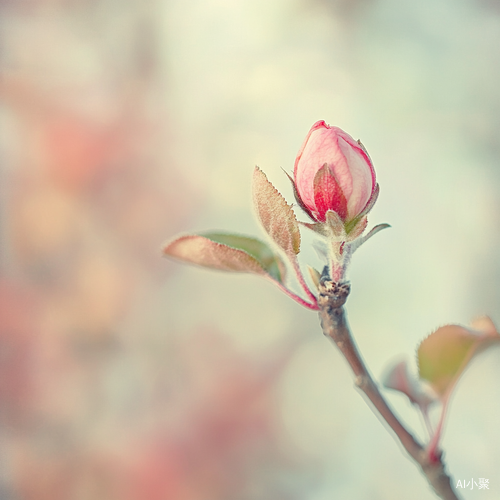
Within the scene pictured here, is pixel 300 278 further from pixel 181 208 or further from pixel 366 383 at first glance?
pixel 181 208

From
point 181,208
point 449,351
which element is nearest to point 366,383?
point 449,351

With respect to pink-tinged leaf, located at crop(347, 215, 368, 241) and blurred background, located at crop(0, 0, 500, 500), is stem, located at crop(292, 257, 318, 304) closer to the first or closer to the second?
pink-tinged leaf, located at crop(347, 215, 368, 241)

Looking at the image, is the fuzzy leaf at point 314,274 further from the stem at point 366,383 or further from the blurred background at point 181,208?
the blurred background at point 181,208

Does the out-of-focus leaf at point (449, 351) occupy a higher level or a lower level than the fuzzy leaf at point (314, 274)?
lower

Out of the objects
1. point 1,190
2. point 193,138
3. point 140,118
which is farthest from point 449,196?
point 1,190

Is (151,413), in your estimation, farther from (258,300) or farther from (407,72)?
(407,72)

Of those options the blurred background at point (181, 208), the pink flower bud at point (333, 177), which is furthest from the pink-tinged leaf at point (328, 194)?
A: the blurred background at point (181, 208)

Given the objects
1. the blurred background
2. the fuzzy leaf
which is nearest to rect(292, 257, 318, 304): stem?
the fuzzy leaf
